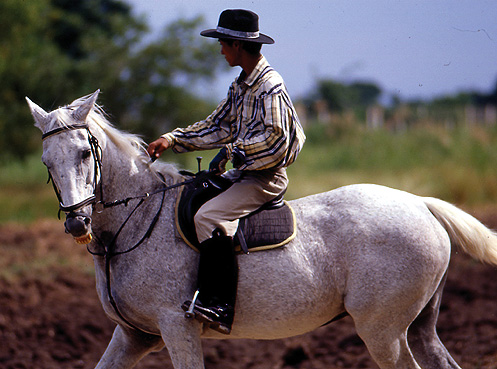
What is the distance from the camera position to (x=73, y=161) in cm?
353

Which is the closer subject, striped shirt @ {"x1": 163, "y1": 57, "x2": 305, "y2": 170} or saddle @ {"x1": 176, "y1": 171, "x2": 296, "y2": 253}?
striped shirt @ {"x1": 163, "y1": 57, "x2": 305, "y2": 170}

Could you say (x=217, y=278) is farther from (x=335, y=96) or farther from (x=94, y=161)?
(x=335, y=96)

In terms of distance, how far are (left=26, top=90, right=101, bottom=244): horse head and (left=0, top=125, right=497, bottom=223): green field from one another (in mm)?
9836

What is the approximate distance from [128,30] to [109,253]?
12.4 m

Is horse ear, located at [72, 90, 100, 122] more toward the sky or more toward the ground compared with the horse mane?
more toward the sky

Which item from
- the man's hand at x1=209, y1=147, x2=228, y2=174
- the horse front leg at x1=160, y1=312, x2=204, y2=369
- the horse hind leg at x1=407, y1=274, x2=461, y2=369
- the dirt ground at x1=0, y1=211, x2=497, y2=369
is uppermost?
the man's hand at x1=209, y1=147, x2=228, y2=174

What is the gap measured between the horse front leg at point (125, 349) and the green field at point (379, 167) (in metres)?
9.38

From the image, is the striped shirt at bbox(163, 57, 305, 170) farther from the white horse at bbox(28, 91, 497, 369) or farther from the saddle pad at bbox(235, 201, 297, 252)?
the white horse at bbox(28, 91, 497, 369)

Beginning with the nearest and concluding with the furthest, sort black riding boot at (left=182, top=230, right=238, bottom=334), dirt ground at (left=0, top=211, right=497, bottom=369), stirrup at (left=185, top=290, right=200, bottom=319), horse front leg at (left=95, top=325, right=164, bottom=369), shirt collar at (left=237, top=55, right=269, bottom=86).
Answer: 1. stirrup at (left=185, top=290, right=200, bottom=319)
2. black riding boot at (left=182, top=230, right=238, bottom=334)
3. shirt collar at (left=237, top=55, right=269, bottom=86)
4. horse front leg at (left=95, top=325, right=164, bottom=369)
5. dirt ground at (left=0, top=211, right=497, bottom=369)

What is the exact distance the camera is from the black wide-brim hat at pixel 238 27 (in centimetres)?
388

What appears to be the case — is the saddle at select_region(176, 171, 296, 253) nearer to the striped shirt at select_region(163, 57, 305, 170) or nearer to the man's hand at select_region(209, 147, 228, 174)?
the man's hand at select_region(209, 147, 228, 174)

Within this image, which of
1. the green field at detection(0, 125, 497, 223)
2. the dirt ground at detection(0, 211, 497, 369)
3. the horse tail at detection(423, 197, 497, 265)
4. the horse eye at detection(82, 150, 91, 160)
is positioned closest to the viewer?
the horse eye at detection(82, 150, 91, 160)

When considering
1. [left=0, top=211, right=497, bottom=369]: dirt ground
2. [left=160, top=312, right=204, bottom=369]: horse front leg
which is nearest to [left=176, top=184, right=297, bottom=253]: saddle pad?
[left=160, top=312, right=204, bottom=369]: horse front leg

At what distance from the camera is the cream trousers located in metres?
3.83
